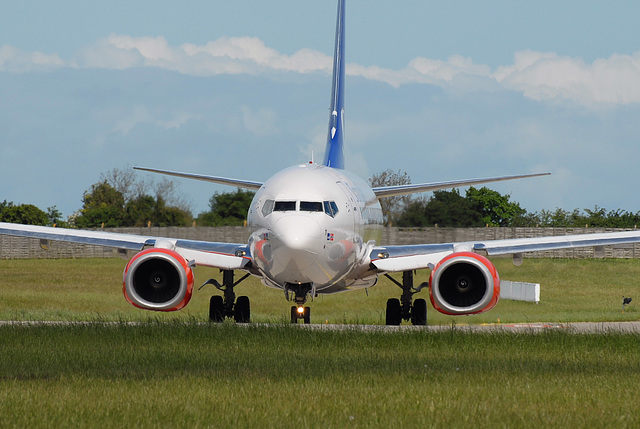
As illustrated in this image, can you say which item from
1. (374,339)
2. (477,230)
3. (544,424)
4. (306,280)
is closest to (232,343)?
(374,339)

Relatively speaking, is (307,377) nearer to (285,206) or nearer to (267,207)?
(285,206)

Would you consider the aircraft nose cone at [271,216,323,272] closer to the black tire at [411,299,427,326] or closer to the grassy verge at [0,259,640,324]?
the grassy verge at [0,259,640,324]

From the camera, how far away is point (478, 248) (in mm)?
24656

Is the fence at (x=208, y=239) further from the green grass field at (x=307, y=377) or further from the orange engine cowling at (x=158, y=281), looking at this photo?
the green grass field at (x=307, y=377)

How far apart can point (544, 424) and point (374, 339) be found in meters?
8.08

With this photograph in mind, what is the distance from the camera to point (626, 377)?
13383 millimetres

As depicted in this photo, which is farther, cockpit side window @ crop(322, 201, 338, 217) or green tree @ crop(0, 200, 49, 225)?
green tree @ crop(0, 200, 49, 225)

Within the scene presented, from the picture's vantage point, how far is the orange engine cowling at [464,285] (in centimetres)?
2264

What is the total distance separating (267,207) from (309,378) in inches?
367

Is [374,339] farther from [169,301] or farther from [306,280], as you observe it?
[169,301]

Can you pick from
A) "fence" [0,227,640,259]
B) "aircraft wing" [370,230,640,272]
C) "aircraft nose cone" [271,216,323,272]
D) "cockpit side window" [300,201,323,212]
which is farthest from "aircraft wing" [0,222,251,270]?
"fence" [0,227,640,259]

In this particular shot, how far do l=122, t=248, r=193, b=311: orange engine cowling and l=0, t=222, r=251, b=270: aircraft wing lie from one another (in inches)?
35.8

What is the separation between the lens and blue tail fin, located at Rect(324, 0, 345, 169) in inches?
1289

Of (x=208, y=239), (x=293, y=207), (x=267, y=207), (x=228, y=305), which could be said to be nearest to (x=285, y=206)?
(x=293, y=207)
